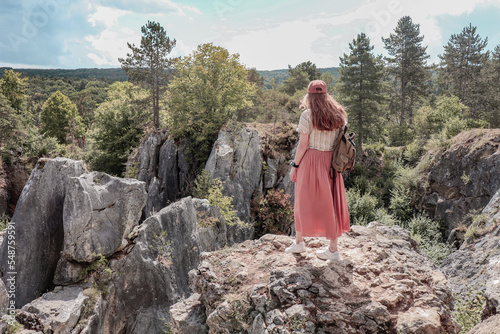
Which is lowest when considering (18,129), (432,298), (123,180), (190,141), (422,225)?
(422,225)

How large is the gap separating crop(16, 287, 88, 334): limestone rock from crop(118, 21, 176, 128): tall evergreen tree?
1806 centimetres

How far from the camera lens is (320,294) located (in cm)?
396

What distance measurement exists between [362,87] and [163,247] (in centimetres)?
2377

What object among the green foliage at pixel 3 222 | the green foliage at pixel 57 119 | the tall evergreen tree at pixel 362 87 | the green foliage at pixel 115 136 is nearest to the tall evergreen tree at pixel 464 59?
the tall evergreen tree at pixel 362 87

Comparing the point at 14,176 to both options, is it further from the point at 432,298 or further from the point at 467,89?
the point at 467,89

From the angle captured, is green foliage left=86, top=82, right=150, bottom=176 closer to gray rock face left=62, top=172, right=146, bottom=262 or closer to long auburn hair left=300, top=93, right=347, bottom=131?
gray rock face left=62, top=172, right=146, bottom=262

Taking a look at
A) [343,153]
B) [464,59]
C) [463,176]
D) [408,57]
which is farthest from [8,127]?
[464,59]

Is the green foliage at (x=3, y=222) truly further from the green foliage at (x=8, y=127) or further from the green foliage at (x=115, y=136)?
the green foliage at (x=8, y=127)

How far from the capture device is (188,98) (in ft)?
56.7

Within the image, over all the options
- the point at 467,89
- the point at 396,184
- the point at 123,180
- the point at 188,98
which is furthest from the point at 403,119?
the point at 123,180

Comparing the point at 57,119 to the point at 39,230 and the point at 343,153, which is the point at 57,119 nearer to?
the point at 39,230

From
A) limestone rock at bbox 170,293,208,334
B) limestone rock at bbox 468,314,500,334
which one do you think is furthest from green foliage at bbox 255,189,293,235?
limestone rock at bbox 468,314,500,334

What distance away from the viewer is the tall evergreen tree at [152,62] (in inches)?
936

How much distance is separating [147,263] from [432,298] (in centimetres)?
682
